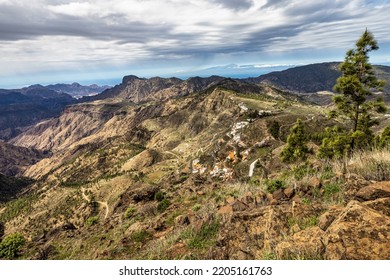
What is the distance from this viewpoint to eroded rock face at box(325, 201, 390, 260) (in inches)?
252

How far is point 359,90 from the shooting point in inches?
1035

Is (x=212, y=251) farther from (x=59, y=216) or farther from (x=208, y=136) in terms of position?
(x=208, y=136)

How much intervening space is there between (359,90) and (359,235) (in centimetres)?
2372

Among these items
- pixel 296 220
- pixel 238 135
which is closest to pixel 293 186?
pixel 296 220

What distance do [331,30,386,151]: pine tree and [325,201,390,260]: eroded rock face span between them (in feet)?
69.2

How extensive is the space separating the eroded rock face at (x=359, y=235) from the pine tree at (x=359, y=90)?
21105 millimetres

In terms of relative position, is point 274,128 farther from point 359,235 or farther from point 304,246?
point 304,246

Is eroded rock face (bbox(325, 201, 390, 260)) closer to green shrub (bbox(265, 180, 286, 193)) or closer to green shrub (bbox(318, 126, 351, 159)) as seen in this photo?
green shrub (bbox(265, 180, 286, 193))

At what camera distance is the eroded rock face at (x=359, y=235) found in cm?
641

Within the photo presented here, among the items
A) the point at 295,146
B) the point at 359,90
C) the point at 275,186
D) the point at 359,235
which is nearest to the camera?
the point at 359,235

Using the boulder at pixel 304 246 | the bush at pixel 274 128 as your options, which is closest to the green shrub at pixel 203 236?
the boulder at pixel 304 246

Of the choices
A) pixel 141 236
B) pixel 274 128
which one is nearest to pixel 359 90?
pixel 141 236

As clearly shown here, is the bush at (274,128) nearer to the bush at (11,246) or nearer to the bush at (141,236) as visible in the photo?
the bush at (11,246)
